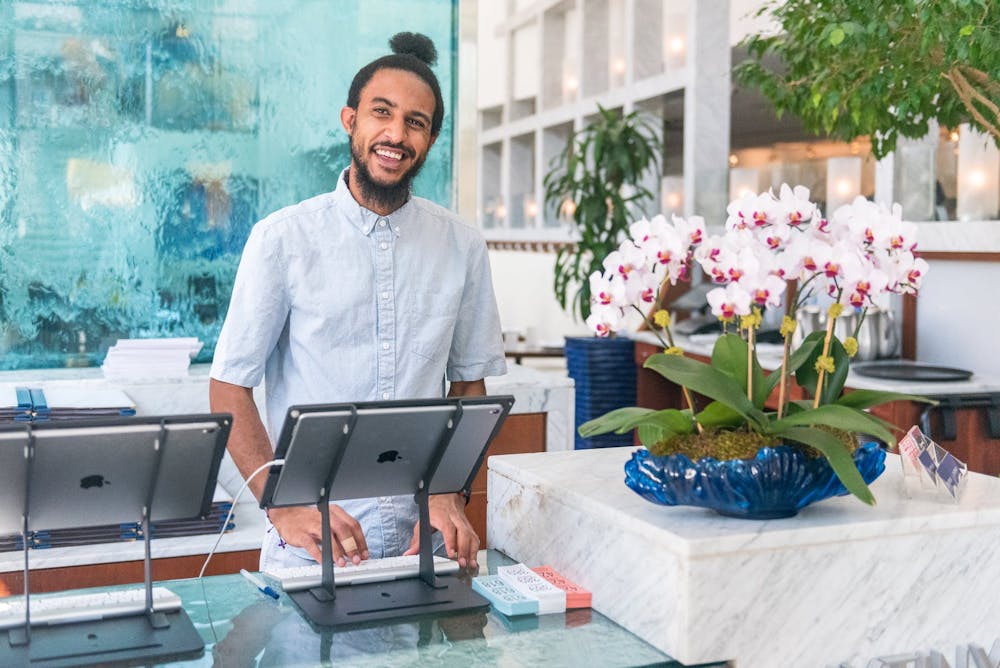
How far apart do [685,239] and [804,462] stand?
1.11 feet

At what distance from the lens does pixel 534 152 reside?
10.6 meters

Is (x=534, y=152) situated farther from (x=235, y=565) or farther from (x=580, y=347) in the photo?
(x=235, y=565)

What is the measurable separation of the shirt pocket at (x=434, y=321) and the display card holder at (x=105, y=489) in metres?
0.71

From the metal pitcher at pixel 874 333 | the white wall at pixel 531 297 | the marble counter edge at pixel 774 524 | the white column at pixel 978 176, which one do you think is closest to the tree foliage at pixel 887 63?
the white column at pixel 978 176

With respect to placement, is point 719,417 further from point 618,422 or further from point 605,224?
point 605,224

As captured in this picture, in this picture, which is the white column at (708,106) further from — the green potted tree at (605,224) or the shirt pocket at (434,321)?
the shirt pocket at (434,321)

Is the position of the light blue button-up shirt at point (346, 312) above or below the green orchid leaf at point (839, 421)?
above

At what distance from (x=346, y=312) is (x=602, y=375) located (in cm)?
450

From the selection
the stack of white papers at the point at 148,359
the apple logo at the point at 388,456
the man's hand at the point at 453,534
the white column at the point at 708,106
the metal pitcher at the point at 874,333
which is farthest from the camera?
the white column at the point at 708,106

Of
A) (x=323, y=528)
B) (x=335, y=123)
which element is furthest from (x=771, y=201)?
(x=335, y=123)

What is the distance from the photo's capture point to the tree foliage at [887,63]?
9.04 feet

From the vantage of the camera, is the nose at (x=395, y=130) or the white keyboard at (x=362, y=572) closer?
the white keyboard at (x=362, y=572)

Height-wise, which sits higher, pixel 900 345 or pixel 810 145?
pixel 810 145

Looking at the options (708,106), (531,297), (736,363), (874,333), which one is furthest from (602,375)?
(736,363)
